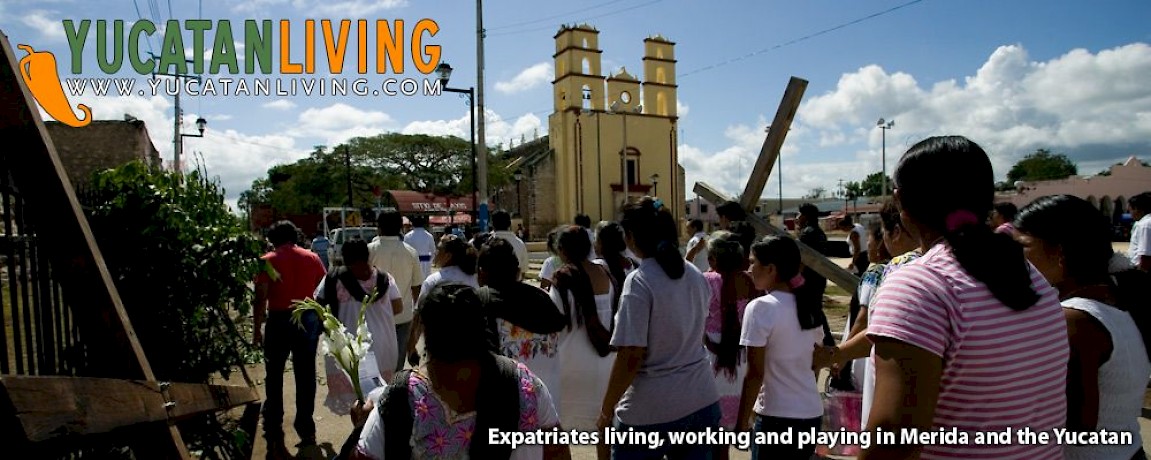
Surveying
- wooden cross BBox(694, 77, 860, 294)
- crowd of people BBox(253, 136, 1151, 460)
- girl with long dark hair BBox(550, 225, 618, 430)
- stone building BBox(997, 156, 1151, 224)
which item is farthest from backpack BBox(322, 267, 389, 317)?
stone building BBox(997, 156, 1151, 224)

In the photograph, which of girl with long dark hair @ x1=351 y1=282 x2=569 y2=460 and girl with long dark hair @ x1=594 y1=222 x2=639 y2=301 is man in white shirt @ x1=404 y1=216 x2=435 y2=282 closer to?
girl with long dark hair @ x1=594 y1=222 x2=639 y2=301

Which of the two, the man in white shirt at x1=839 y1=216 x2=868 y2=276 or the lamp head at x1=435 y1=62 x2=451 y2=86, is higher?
the lamp head at x1=435 y1=62 x2=451 y2=86

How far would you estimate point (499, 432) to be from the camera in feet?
6.95

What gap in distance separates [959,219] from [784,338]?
178 centimetres

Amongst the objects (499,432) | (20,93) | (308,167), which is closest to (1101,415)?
(499,432)

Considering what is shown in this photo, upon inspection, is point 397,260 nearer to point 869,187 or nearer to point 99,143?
point 99,143

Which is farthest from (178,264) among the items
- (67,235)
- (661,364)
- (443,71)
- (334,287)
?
(443,71)

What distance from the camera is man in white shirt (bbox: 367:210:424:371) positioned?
244 inches

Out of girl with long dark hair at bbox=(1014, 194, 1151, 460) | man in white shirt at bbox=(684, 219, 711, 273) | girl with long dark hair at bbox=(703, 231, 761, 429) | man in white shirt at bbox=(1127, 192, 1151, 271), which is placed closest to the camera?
girl with long dark hair at bbox=(1014, 194, 1151, 460)

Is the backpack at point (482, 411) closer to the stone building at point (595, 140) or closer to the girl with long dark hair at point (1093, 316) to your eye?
the girl with long dark hair at point (1093, 316)

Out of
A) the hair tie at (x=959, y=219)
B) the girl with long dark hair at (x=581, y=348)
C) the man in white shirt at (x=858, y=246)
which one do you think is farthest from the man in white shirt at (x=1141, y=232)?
the hair tie at (x=959, y=219)

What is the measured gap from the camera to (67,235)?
8.00 ft

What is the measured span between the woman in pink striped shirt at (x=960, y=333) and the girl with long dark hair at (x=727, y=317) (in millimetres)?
2453

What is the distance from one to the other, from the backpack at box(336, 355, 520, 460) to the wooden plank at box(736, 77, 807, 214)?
8.82 feet
